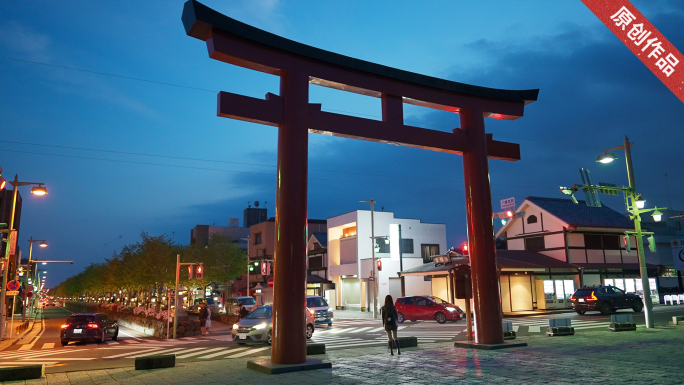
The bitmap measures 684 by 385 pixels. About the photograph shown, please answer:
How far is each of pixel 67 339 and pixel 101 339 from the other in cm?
146

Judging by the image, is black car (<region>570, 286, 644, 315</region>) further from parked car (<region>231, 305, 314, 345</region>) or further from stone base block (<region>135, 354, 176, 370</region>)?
stone base block (<region>135, 354, 176, 370</region>)

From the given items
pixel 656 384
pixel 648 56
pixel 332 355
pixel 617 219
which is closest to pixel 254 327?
pixel 332 355

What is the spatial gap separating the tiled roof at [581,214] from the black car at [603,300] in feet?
25.3

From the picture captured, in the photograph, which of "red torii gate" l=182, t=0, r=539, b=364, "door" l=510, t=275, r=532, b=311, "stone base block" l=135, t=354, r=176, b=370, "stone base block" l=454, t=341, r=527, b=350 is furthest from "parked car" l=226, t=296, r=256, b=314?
"red torii gate" l=182, t=0, r=539, b=364

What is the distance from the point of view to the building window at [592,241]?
40006 mm

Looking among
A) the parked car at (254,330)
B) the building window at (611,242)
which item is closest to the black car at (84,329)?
the parked car at (254,330)

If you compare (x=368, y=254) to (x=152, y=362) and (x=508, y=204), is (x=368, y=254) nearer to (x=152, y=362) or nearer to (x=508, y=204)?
(x=508, y=204)

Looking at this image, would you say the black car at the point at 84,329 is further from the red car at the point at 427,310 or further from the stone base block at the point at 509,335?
the stone base block at the point at 509,335

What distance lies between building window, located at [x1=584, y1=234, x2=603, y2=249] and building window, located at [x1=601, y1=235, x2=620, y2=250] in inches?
19.0

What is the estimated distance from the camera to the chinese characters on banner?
381cm

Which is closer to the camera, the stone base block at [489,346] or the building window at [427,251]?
the stone base block at [489,346]

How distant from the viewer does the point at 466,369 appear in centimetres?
1035

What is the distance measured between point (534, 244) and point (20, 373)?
39600 millimetres

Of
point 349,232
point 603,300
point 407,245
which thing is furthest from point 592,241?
point 349,232
